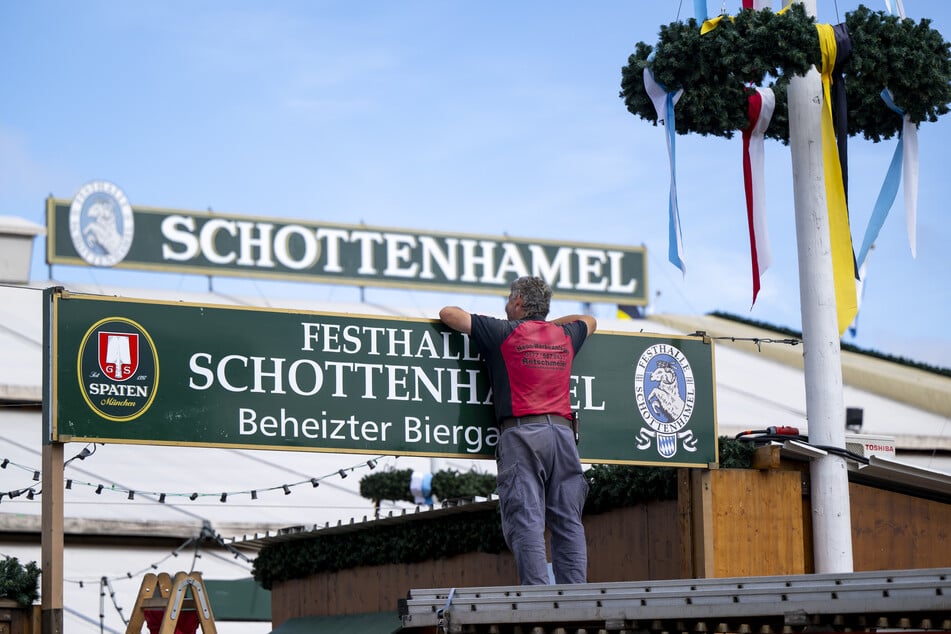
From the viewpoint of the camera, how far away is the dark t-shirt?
7926 millimetres

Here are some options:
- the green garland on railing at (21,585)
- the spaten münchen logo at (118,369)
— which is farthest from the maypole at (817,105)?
the green garland on railing at (21,585)

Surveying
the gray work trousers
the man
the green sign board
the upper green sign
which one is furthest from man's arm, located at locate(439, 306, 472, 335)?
the upper green sign

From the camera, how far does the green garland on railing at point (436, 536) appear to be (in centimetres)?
983

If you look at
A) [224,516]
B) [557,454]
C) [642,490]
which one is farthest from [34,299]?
[557,454]

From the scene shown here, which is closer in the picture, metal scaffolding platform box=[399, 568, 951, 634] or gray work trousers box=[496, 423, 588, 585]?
metal scaffolding platform box=[399, 568, 951, 634]

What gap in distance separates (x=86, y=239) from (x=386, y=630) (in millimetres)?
21657

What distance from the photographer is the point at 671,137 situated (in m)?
9.09

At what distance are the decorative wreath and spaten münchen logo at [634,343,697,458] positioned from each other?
1.42 meters

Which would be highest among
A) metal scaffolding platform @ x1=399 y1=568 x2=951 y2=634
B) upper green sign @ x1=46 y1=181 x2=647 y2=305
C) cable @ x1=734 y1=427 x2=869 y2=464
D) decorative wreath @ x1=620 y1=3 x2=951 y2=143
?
upper green sign @ x1=46 y1=181 x2=647 y2=305

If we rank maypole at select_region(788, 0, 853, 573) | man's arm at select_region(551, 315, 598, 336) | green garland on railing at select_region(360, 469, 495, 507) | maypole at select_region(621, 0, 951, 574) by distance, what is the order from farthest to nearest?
1. green garland on railing at select_region(360, 469, 495, 507)
2. maypole at select_region(788, 0, 853, 573)
3. maypole at select_region(621, 0, 951, 574)
4. man's arm at select_region(551, 315, 598, 336)

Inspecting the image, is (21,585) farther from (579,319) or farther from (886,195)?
(886,195)

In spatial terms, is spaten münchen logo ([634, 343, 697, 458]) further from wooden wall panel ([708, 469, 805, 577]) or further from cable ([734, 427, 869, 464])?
cable ([734, 427, 869, 464])

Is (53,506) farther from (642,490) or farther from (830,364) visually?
(830,364)

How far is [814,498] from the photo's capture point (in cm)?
955
